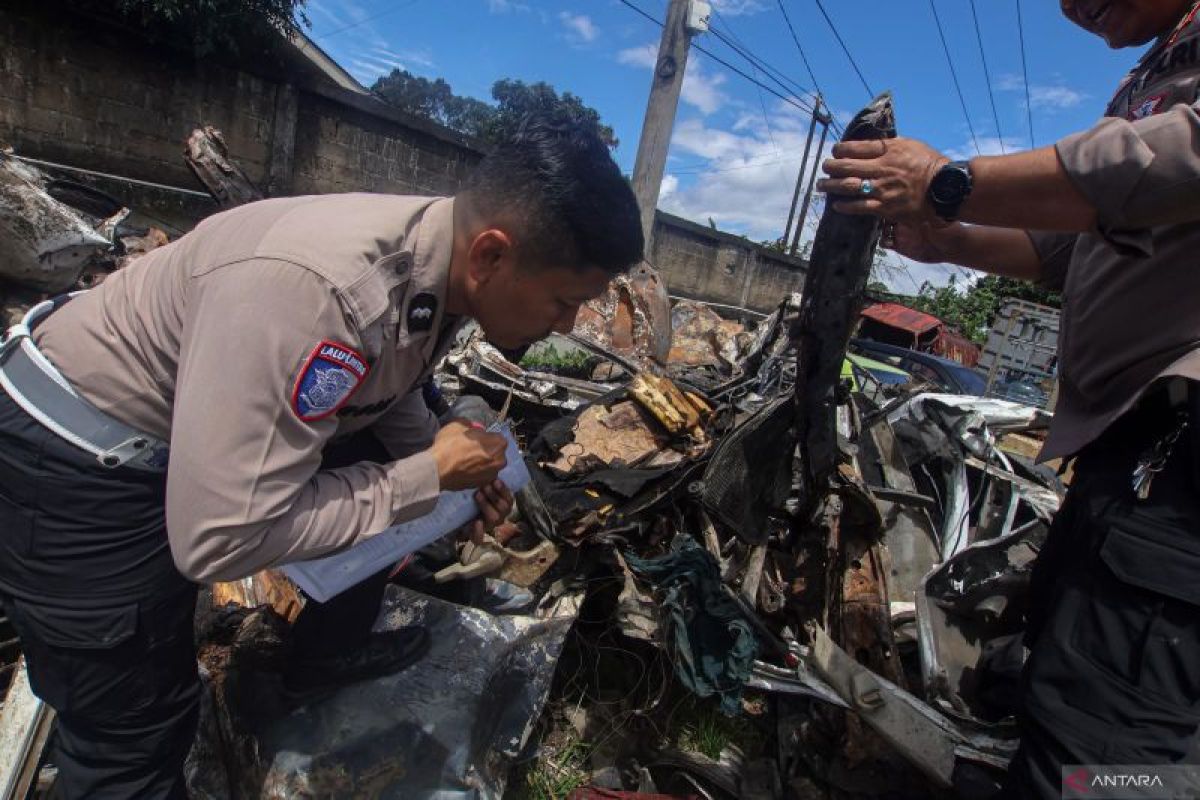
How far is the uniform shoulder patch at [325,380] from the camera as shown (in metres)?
1.03

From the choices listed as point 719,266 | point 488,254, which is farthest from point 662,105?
point 488,254

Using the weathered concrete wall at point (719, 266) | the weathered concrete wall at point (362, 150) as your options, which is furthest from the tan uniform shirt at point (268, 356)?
the weathered concrete wall at point (719, 266)

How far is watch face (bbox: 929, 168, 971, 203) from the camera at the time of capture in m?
1.27

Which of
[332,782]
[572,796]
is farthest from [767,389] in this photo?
[332,782]

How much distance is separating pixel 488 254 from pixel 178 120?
26.2ft

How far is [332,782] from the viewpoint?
1625 millimetres

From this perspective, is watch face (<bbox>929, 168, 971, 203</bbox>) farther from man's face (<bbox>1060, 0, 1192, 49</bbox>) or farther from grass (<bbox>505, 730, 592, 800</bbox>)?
grass (<bbox>505, 730, 592, 800</bbox>)

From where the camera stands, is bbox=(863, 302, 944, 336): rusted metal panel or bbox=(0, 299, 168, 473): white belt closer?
bbox=(0, 299, 168, 473): white belt

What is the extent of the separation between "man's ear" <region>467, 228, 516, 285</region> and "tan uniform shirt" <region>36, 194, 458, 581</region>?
0.05 metres

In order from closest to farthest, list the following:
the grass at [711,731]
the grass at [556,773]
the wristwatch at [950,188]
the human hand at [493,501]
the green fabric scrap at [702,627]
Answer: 1. the wristwatch at [950,188]
2. the human hand at [493,501]
3. the green fabric scrap at [702,627]
4. the grass at [556,773]
5. the grass at [711,731]

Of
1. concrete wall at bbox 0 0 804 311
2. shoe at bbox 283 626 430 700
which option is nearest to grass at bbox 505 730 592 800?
shoe at bbox 283 626 430 700

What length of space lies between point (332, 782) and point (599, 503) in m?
1.14

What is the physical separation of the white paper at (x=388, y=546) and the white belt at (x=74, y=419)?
0.35 m

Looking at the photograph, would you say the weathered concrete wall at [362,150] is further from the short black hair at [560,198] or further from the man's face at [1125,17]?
the man's face at [1125,17]
